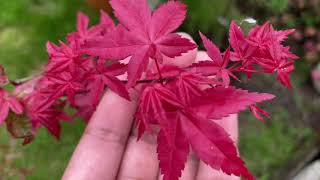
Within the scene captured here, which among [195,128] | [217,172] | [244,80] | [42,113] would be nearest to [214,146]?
[195,128]

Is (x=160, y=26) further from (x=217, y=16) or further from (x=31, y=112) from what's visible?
(x=217, y=16)

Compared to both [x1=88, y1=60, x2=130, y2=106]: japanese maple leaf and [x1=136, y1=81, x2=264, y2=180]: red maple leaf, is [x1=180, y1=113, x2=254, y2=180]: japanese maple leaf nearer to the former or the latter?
[x1=136, y1=81, x2=264, y2=180]: red maple leaf

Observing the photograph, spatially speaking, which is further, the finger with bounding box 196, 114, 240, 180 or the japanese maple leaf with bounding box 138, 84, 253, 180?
the finger with bounding box 196, 114, 240, 180

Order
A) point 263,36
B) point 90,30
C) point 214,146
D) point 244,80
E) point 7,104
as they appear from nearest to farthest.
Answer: point 214,146, point 263,36, point 7,104, point 90,30, point 244,80

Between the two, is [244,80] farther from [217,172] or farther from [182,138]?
[182,138]

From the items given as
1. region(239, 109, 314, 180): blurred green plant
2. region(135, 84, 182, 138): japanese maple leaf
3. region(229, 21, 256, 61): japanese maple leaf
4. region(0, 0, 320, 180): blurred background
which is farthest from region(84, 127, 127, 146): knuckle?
region(239, 109, 314, 180): blurred green plant

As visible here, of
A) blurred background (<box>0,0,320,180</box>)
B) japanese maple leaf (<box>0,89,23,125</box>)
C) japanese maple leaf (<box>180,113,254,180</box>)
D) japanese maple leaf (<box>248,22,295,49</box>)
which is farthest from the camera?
blurred background (<box>0,0,320,180</box>)
